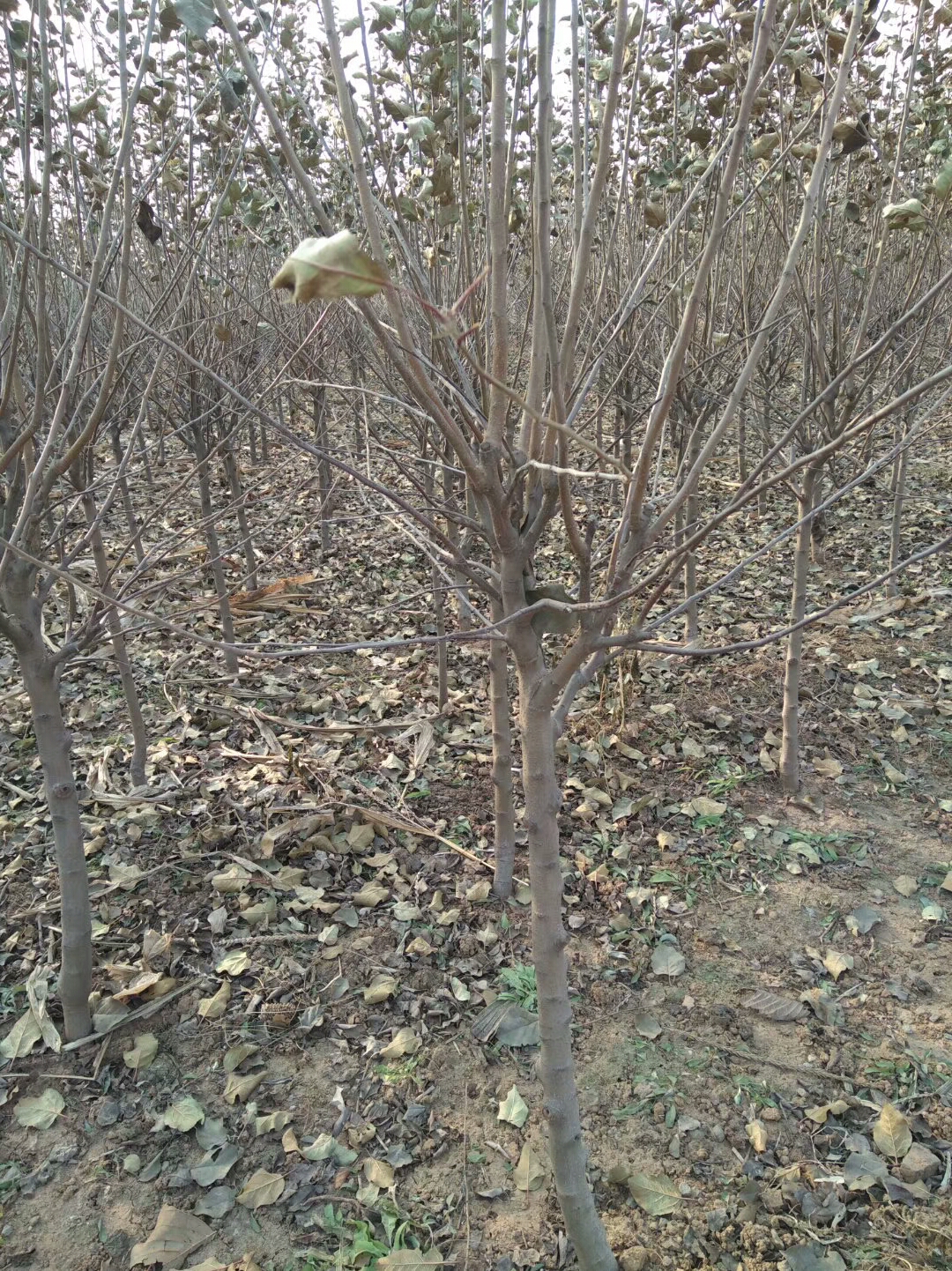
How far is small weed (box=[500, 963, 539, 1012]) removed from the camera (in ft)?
8.07

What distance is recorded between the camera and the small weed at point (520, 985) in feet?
8.07

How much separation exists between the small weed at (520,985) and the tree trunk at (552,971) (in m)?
0.79

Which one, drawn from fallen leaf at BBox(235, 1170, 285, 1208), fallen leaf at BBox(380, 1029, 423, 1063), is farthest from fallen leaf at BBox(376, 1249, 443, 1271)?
fallen leaf at BBox(380, 1029, 423, 1063)

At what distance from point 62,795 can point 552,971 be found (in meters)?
1.42

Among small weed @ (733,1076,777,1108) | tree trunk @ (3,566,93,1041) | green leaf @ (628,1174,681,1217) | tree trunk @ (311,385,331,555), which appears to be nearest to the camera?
green leaf @ (628,1174,681,1217)

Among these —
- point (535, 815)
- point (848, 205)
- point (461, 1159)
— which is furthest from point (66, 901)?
point (848, 205)

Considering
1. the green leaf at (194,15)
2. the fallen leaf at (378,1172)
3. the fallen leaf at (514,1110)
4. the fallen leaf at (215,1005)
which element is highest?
the green leaf at (194,15)

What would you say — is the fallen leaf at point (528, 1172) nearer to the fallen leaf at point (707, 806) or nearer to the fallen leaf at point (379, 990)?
the fallen leaf at point (379, 990)

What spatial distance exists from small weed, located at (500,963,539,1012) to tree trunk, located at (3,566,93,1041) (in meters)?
1.21

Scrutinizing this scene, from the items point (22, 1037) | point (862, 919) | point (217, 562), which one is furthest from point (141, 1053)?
point (217, 562)

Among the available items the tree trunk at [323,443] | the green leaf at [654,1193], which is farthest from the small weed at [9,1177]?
the tree trunk at [323,443]

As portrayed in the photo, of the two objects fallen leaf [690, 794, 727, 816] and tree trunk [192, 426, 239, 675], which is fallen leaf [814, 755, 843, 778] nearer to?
fallen leaf [690, 794, 727, 816]

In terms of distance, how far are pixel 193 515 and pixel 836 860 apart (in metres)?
5.15

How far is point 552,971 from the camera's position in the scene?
154 centimetres
